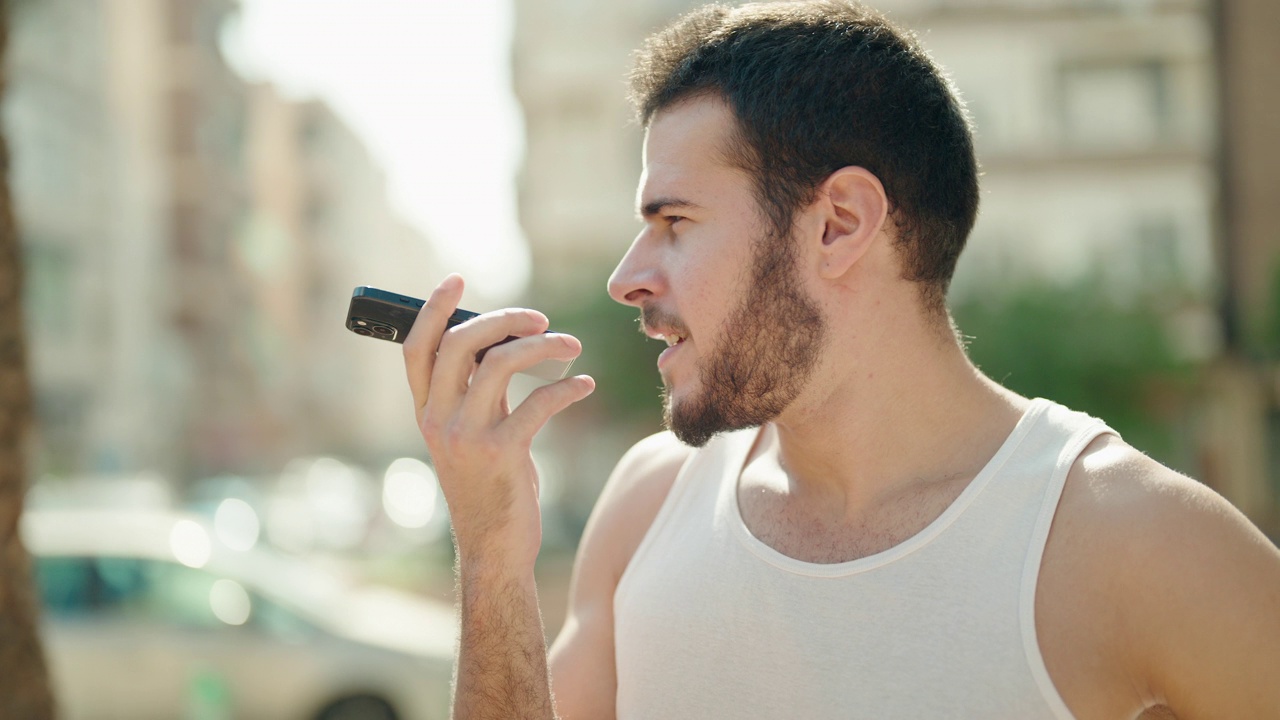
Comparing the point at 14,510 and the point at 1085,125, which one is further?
the point at 1085,125

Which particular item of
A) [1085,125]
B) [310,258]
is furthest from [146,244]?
[310,258]

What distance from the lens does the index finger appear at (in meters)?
2.02

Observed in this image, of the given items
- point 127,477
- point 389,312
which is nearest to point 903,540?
point 389,312

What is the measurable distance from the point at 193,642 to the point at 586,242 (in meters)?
22.3

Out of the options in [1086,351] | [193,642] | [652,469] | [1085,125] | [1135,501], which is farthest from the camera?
[1085,125]

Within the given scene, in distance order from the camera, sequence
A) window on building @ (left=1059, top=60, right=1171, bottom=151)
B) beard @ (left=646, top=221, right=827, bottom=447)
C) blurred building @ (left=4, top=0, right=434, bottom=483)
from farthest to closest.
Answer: blurred building @ (left=4, top=0, right=434, bottom=483) < window on building @ (left=1059, top=60, right=1171, bottom=151) < beard @ (left=646, top=221, right=827, bottom=447)

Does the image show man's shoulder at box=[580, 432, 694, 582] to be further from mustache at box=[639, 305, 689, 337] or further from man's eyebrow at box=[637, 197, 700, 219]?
man's eyebrow at box=[637, 197, 700, 219]

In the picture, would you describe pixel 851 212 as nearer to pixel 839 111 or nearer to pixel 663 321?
pixel 839 111

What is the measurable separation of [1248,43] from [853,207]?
19.3 m

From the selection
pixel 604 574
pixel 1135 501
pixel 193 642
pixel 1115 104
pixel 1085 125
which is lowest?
pixel 193 642

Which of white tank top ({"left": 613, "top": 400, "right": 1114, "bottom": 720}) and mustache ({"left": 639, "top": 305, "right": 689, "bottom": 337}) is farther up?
mustache ({"left": 639, "top": 305, "right": 689, "bottom": 337})

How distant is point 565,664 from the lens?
2.31 m

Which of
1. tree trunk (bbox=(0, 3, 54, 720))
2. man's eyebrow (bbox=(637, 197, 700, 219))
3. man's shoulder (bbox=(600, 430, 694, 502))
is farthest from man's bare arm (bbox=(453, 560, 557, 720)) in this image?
tree trunk (bbox=(0, 3, 54, 720))

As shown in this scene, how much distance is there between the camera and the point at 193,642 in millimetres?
7930
